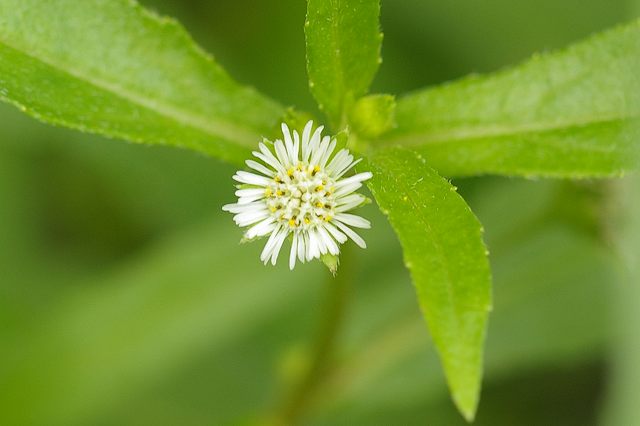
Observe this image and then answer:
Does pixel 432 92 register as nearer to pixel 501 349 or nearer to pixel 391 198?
pixel 391 198

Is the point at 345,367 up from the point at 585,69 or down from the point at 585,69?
down

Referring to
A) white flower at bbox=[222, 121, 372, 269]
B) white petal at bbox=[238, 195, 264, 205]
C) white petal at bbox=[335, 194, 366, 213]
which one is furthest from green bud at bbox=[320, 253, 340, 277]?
white petal at bbox=[238, 195, 264, 205]

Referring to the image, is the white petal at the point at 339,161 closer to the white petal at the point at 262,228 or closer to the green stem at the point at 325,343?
the white petal at the point at 262,228

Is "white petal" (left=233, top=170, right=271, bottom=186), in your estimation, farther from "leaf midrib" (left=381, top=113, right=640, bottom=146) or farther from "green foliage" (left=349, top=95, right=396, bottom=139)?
"leaf midrib" (left=381, top=113, right=640, bottom=146)

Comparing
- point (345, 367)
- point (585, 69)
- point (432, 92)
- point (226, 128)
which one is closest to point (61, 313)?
point (345, 367)

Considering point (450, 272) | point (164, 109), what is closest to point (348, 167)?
point (450, 272)

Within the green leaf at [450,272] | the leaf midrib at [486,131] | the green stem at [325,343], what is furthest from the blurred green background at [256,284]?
the green leaf at [450,272]
